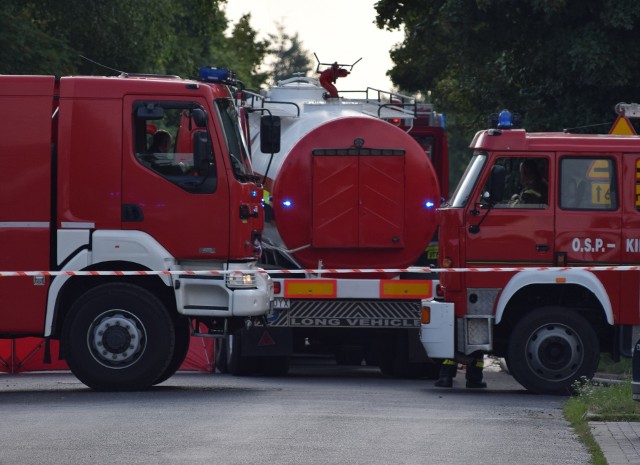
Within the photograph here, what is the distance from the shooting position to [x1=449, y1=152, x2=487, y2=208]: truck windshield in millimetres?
15938

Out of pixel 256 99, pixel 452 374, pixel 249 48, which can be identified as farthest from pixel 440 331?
pixel 249 48

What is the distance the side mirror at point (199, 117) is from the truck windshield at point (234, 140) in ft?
0.65

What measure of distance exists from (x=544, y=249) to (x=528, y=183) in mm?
683

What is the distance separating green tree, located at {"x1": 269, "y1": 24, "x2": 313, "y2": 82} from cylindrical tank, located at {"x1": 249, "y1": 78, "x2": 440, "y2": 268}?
123 metres

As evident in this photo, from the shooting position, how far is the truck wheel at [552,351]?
51.4 feet

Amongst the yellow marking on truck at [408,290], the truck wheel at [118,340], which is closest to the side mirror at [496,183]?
the yellow marking on truck at [408,290]

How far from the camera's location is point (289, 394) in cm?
1526

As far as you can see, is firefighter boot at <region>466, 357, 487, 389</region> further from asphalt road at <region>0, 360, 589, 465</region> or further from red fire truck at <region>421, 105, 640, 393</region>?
red fire truck at <region>421, 105, 640, 393</region>

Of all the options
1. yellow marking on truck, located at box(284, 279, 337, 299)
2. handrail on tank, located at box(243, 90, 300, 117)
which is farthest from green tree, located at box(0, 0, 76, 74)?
yellow marking on truck, located at box(284, 279, 337, 299)

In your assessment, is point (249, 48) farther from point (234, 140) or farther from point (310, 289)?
point (234, 140)

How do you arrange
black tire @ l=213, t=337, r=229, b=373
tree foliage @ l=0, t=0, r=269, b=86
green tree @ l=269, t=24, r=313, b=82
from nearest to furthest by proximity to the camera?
black tire @ l=213, t=337, r=229, b=373 < tree foliage @ l=0, t=0, r=269, b=86 < green tree @ l=269, t=24, r=313, b=82

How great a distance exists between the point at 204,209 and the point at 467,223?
104 inches

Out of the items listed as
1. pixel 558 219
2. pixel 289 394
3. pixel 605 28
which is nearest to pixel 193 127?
pixel 289 394

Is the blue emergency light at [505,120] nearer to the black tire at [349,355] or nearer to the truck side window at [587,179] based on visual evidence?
the truck side window at [587,179]
